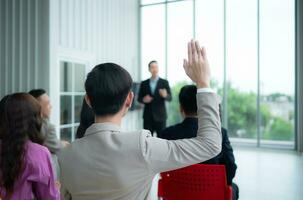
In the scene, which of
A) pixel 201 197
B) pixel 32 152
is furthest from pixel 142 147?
pixel 201 197

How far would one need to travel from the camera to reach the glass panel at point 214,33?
21.7ft

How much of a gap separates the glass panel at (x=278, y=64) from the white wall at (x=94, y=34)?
2927 millimetres

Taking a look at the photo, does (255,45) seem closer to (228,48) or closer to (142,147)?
(228,48)

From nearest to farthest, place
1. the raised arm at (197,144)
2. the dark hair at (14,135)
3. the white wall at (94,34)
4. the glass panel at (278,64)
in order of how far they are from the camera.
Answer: the raised arm at (197,144) → the dark hair at (14,135) → the white wall at (94,34) → the glass panel at (278,64)

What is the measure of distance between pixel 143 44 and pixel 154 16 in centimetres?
74

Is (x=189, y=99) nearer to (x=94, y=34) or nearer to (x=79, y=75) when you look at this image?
(x=79, y=75)

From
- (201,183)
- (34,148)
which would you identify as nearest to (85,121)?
(34,148)

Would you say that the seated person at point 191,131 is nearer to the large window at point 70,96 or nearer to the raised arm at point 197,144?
the raised arm at point 197,144

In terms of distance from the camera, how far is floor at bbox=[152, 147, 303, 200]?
351cm


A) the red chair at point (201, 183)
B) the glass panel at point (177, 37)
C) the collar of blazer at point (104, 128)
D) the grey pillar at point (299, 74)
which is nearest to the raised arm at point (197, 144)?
the collar of blazer at point (104, 128)

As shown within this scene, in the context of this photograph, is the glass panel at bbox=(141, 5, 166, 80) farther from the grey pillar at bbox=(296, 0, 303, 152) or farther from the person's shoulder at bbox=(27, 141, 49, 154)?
the person's shoulder at bbox=(27, 141, 49, 154)

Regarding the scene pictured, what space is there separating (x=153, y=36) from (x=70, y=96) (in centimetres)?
316

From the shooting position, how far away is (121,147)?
2.77ft

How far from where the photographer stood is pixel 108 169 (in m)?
0.86
